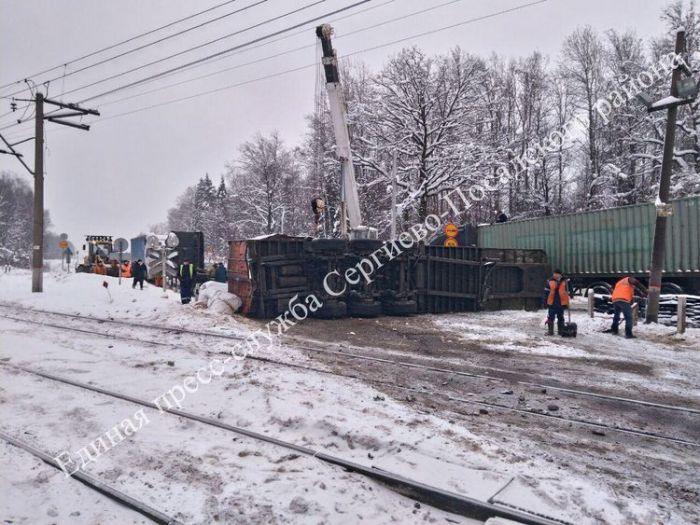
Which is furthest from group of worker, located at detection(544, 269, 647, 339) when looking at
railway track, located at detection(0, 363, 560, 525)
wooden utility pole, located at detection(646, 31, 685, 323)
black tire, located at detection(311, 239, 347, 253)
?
railway track, located at detection(0, 363, 560, 525)

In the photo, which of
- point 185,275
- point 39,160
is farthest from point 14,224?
point 185,275

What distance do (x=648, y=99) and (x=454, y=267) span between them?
692 cm

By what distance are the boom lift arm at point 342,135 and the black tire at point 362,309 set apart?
2.11 metres

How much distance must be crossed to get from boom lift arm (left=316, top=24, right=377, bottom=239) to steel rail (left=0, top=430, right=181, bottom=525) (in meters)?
11.0

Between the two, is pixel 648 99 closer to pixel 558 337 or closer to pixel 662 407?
pixel 558 337

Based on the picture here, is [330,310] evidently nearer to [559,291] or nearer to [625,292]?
[559,291]

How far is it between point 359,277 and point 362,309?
36.9 inches

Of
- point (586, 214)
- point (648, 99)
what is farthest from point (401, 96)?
point (648, 99)

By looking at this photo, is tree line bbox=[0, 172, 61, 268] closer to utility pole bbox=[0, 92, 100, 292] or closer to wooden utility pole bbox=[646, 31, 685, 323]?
utility pole bbox=[0, 92, 100, 292]

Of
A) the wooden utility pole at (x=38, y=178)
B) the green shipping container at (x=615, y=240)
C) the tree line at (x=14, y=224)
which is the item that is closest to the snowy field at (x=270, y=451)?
the green shipping container at (x=615, y=240)

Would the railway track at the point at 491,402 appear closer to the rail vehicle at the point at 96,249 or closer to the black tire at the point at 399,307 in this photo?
the black tire at the point at 399,307

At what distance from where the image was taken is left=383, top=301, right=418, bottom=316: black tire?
47.3 feet

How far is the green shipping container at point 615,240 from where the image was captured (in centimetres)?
1397

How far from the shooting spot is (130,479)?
13.1 feet
